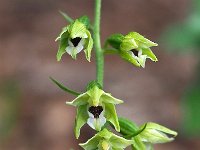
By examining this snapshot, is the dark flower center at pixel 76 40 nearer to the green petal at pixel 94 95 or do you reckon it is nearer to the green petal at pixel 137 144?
the green petal at pixel 94 95

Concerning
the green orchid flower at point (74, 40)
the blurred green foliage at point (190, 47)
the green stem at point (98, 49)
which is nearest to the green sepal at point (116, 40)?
the green stem at point (98, 49)

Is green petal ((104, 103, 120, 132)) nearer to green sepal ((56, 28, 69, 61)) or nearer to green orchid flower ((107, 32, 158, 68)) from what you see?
green orchid flower ((107, 32, 158, 68))

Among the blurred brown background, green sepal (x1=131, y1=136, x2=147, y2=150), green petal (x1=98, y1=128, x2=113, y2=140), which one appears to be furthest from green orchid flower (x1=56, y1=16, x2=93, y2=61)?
the blurred brown background

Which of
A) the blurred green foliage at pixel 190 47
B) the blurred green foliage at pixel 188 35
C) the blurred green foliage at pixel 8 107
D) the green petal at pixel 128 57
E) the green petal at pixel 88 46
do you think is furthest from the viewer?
the blurred green foliage at pixel 8 107

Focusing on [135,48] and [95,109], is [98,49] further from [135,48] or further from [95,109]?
[95,109]

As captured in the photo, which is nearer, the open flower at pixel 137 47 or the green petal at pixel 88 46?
the green petal at pixel 88 46

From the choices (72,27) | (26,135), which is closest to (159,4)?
(26,135)

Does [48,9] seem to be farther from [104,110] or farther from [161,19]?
[104,110]
